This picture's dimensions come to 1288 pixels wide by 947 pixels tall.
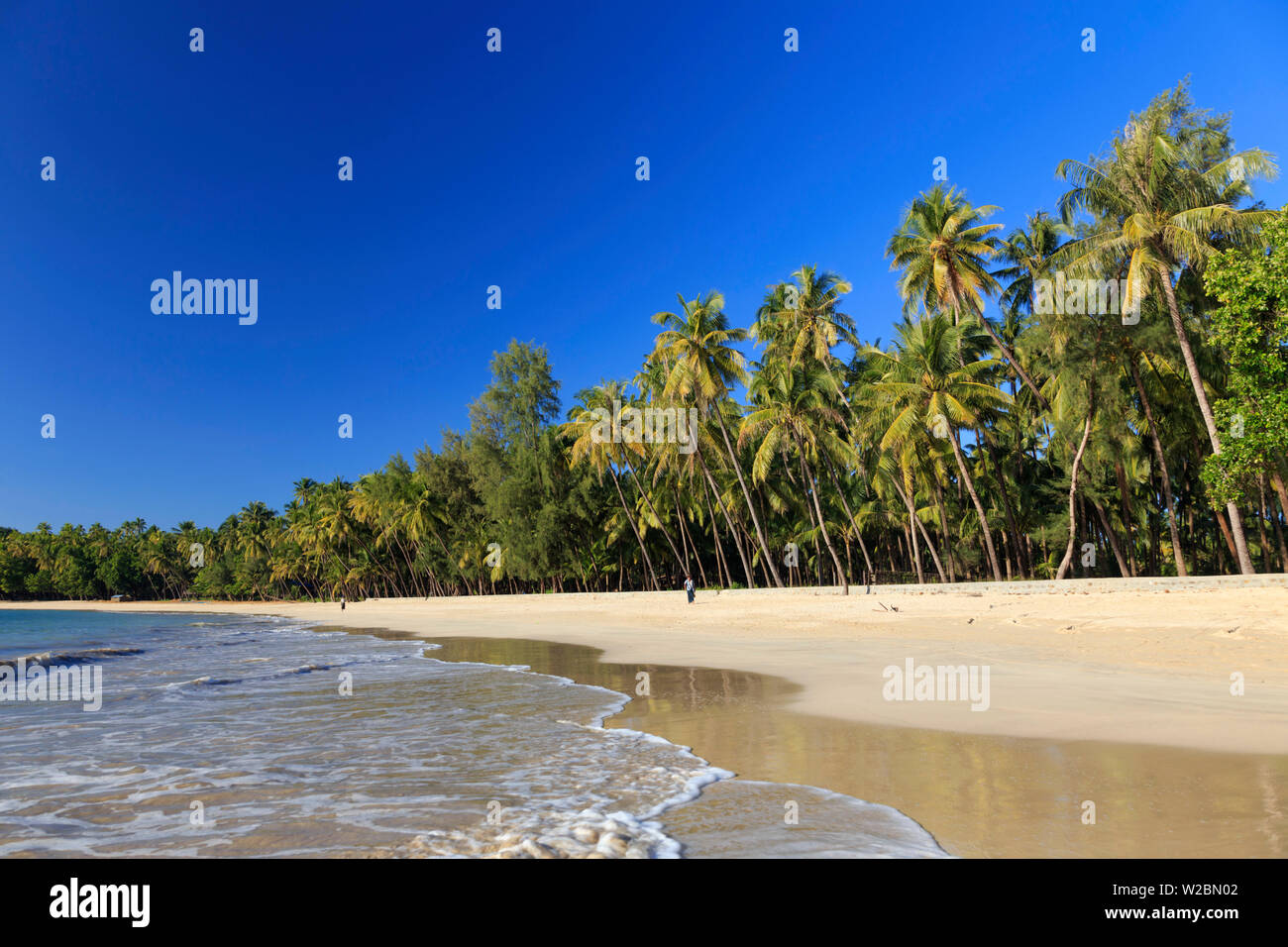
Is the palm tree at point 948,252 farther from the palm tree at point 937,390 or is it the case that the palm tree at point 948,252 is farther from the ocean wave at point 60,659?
the ocean wave at point 60,659

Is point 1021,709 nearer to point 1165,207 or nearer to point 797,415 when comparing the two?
point 1165,207

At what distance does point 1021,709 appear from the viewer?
7672mm

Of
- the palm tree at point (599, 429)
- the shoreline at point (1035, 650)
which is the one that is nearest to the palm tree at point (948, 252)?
the shoreline at point (1035, 650)

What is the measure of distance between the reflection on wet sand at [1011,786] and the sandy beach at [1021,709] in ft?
0.07

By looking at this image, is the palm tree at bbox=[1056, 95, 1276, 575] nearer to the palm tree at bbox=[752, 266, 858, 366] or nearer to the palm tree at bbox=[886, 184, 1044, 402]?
the palm tree at bbox=[886, 184, 1044, 402]

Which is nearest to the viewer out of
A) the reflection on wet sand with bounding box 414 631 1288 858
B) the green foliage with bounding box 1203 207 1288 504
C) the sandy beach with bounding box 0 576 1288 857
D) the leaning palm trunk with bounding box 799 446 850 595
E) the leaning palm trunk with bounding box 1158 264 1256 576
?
the reflection on wet sand with bounding box 414 631 1288 858

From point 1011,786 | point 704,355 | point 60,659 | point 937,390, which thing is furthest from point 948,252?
point 60,659

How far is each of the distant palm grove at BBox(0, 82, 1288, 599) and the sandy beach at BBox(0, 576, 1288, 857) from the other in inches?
312

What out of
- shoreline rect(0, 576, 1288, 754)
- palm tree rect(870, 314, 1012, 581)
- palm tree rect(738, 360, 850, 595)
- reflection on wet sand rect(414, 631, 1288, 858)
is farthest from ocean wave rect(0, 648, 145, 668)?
palm tree rect(870, 314, 1012, 581)

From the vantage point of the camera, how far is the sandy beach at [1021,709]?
4.46 meters

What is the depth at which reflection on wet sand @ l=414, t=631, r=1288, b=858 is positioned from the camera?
13.3ft
